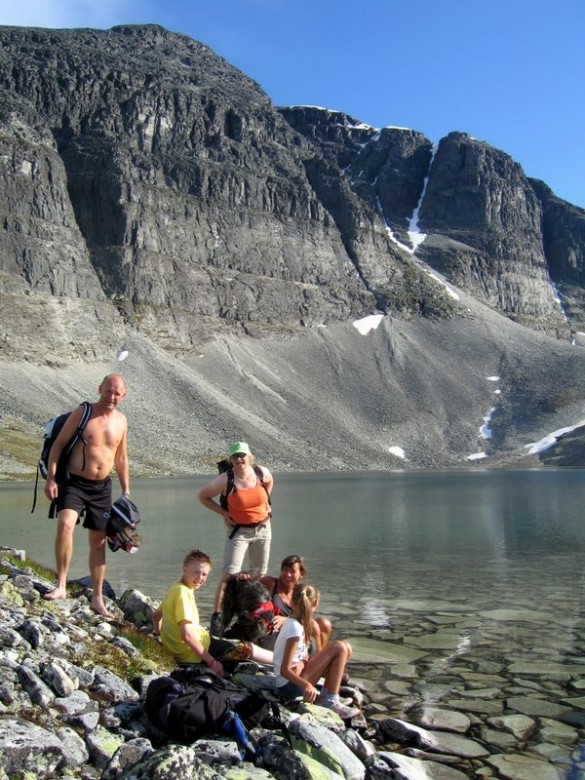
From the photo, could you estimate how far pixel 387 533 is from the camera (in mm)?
28375

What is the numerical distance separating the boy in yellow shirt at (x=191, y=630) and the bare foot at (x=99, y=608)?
5.76 ft

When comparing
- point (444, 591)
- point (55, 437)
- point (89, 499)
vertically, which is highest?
point (55, 437)

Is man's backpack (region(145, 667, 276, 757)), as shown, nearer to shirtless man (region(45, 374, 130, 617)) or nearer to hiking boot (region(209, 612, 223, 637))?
hiking boot (region(209, 612, 223, 637))

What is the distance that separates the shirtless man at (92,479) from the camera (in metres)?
9.71

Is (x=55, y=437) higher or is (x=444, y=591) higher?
(x=55, y=437)

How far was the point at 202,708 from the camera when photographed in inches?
249

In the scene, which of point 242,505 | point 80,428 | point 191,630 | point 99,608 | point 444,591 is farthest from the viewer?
point 444,591

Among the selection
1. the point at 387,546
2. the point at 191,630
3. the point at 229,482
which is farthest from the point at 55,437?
the point at 387,546

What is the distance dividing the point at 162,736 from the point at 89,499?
14.0 feet

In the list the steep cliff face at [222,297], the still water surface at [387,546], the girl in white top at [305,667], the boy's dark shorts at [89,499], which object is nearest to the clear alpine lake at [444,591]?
the still water surface at [387,546]

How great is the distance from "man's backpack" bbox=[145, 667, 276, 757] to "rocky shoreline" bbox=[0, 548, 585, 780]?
0.47ft

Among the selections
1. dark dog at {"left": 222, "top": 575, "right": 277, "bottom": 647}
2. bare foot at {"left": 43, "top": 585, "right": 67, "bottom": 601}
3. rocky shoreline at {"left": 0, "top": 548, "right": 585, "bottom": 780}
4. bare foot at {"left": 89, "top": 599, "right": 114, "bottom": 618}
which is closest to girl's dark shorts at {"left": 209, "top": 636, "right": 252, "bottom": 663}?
rocky shoreline at {"left": 0, "top": 548, "right": 585, "bottom": 780}

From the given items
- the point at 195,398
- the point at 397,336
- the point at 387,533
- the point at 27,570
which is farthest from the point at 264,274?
the point at 27,570

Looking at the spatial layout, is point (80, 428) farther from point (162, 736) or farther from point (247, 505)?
point (162, 736)
